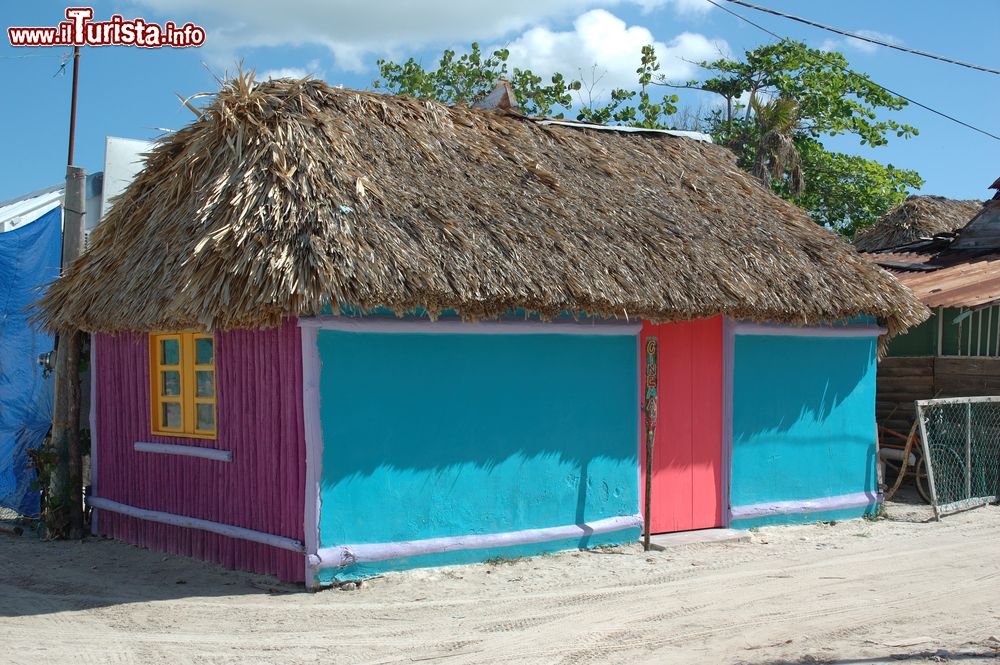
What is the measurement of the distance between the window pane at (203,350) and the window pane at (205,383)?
0.09m

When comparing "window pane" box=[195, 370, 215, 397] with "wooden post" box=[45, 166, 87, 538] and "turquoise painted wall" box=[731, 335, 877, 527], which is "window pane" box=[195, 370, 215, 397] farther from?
"turquoise painted wall" box=[731, 335, 877, 527]

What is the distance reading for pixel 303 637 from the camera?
6.35 meters

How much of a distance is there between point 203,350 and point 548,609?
378 cm

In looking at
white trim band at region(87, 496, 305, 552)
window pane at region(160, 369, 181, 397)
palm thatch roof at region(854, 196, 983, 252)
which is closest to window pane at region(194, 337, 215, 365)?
window pane at region(160, 369, 181, 397)

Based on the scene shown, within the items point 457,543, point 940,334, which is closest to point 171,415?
Result: point 457,543

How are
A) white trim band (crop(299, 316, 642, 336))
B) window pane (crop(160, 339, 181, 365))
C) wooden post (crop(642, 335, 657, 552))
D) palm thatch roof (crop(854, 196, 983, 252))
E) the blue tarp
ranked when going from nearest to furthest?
white trim band (crop(299, 316, 642, 336)) → wooden post (crop(642, 335, 657, 552)) → window pane (crop(160, 339, 181, 365)) → the blue tarp → palm thatch roof (crop(854, 196, 983, 252))

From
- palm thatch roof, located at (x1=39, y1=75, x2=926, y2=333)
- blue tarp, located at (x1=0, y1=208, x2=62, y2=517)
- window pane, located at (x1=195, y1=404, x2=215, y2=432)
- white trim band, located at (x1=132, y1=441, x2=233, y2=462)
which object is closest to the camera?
palm thatch roof, located at (x1=39, y1=75, x2=926, y2=333)

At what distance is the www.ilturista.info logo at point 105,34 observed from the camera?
12.2 metres

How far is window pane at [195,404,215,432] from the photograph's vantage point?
339 inches

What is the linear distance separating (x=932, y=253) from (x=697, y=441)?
322 inches

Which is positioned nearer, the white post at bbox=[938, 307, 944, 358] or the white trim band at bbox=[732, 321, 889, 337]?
the white trim band at bbox=[732, 321, 889, 337]

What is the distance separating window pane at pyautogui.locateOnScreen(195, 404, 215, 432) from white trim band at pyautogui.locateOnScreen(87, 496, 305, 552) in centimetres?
78

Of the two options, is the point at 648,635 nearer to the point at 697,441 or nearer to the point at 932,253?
the point at 697,441

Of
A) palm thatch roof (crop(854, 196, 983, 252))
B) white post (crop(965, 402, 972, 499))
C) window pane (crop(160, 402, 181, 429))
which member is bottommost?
white post (crop(965, 402, 972, 499))
